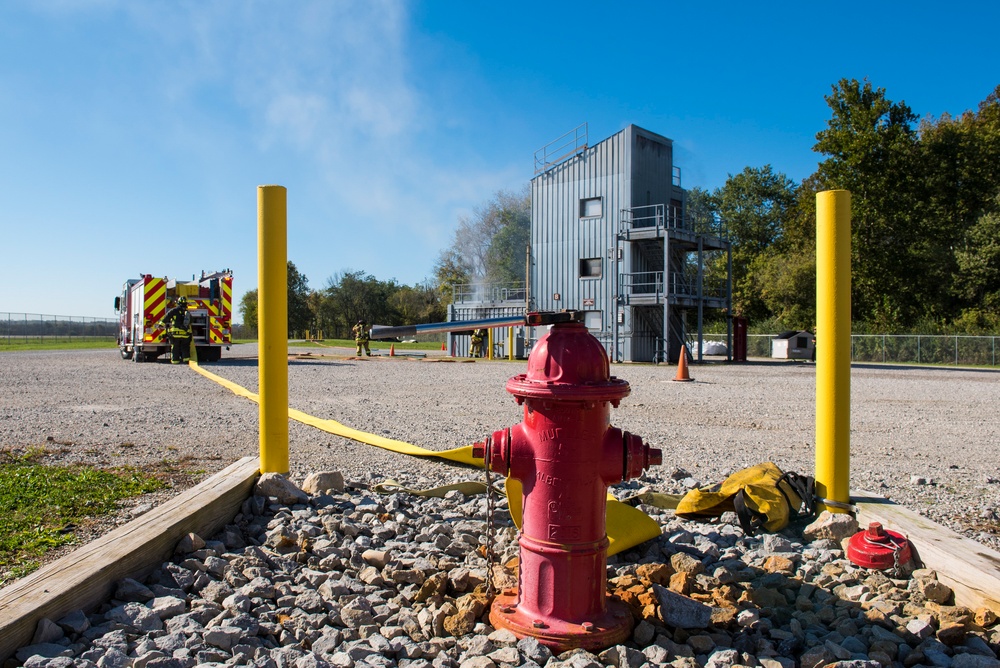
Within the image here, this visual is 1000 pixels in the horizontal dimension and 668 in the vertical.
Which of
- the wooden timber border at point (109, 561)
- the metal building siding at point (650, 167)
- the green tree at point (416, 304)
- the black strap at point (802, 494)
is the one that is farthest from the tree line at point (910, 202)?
the green tree at point (416, 304)

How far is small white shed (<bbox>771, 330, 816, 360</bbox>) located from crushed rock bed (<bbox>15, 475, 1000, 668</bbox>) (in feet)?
109

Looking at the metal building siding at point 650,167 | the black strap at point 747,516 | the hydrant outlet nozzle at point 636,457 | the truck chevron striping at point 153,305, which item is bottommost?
the black strap at point 747,516

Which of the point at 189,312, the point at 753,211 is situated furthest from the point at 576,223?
the point at 753,211

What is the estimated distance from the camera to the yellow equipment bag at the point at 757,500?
3.46 meters

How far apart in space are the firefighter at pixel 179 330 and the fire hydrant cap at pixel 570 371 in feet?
57.2

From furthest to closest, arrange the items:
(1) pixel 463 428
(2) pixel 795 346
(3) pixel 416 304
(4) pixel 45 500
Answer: (3) pixel 416 304, (2) pixel 795 346, (1) pixel 463 428, (4) pixel 45 500

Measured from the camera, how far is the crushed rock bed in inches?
86.4

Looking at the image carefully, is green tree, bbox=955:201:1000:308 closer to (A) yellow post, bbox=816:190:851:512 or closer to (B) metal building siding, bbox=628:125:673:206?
(B) metal building siding, bbox=628:125:673:206

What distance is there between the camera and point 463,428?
7.15 metres

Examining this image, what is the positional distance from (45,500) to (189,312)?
16.3m

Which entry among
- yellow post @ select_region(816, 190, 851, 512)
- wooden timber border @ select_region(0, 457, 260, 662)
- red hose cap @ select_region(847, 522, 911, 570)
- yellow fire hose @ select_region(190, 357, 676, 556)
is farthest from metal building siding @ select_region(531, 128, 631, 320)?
wooden timber border @ select_region(0, 457, 260, 662)

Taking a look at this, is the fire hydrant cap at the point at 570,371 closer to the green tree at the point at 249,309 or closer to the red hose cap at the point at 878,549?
the red hose cap at the point at 878,549

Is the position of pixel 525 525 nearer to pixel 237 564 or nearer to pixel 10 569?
pixel 237 564

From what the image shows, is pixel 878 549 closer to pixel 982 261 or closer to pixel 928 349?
pixel 928 349
